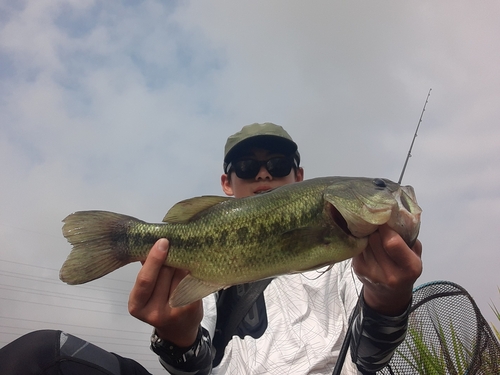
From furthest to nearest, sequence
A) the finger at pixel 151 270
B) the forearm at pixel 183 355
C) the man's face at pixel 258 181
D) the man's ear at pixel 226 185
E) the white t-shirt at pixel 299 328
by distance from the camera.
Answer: the man's ear at pixel 226 185 → the man's face at pixel 258 181 → the white t-shirt at pixel 299 328 → the forearm at pixel 183 355 → the finger at pixel 151 270

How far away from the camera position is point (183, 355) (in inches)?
120

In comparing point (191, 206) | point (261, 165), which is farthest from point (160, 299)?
point (261, 165)

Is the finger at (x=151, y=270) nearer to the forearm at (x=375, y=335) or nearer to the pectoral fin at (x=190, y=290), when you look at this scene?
the pectoral fin at (x=190, y=290)

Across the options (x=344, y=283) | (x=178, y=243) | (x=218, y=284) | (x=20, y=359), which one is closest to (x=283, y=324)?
(x=344, y=283)

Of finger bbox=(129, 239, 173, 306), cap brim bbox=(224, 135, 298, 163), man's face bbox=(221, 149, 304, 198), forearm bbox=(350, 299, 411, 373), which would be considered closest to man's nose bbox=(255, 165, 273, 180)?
man's face bbox=(221, 149, 304, 198)

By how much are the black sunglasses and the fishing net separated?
211 cm

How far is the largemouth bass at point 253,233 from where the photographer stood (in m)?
2.49

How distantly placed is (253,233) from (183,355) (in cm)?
135

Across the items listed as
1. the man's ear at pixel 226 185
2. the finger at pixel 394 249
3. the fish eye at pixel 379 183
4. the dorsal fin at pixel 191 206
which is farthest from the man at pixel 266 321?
the man's ear at pixel 226 185

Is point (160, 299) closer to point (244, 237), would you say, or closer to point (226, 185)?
point (244, 237)

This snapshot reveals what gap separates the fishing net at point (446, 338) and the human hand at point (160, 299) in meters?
2.24

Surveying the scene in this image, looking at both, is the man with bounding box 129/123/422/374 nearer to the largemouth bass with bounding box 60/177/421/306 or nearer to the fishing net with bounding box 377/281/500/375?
the largemouth bass with bounding box 60/177/421/306

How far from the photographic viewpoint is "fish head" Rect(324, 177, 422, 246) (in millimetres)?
2455

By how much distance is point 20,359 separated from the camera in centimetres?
252
